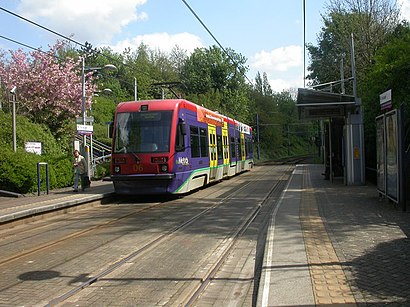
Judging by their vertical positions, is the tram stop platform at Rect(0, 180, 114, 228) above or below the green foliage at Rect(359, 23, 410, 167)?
below

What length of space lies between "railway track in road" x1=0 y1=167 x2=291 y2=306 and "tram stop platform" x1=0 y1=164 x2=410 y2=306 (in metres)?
0.85

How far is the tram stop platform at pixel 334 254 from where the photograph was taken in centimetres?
503

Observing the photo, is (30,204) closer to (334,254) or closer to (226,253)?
(226,253)

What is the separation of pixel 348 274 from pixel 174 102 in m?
10.8

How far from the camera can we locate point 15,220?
37.7 ft

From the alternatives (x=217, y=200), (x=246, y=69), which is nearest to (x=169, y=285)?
(x=217, y=200)

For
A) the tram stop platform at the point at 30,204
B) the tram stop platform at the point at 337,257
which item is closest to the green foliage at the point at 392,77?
the tram stop platform at the point at 337,257

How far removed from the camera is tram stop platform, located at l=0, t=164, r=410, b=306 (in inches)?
198

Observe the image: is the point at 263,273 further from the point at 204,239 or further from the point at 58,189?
the point at 58,189

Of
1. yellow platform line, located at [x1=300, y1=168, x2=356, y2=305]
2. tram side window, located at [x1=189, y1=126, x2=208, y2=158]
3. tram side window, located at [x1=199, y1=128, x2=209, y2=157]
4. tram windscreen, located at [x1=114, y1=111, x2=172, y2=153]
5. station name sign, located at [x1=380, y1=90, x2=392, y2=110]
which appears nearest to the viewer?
yellow platform line, located at [x1=300, y1=168, x2=356, y2=305]

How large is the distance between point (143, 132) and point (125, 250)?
7.81 m

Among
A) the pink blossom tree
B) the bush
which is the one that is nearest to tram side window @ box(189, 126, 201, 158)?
the bush

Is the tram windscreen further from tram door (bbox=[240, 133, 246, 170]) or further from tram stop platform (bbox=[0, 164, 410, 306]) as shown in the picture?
tram door (bbox=[240, 133, 246, 170])

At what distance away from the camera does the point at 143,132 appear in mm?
15422
